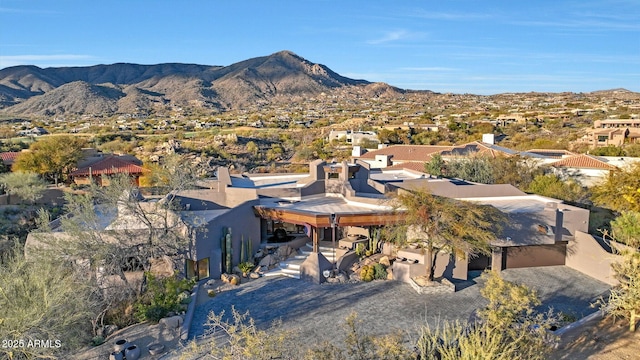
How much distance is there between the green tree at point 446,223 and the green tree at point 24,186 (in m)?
25.3

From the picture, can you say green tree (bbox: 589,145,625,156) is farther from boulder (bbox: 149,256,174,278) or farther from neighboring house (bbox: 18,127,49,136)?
neighboring house (bbox: 18,127,49,136)

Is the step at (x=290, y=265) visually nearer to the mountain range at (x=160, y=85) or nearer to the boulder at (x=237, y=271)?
A: the boulder at (x=237, y=271)

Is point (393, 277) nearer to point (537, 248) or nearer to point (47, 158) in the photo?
point (537, 248)

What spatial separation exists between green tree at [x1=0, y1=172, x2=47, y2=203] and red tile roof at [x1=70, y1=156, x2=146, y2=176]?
722cm

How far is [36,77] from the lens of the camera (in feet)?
475

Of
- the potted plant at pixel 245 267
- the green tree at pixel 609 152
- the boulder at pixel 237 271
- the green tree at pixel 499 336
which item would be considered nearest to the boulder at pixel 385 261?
the potted plant at pixel 245 267

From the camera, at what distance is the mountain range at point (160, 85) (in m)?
116

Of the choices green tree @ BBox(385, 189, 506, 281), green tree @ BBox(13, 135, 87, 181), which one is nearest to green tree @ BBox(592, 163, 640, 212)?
green tree @ BBox(385, 189, 506, 281)

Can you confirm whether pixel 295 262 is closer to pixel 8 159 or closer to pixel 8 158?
pixel 8 159

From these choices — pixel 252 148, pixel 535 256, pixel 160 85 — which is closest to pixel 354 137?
pixel 252 148

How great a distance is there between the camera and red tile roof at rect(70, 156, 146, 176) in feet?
123

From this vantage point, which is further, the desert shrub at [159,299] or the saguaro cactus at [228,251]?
the saguaro cactus at [228,251]

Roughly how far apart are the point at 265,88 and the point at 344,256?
125029 millimetres

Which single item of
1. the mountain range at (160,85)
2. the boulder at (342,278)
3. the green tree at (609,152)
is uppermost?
the mountain range at (160,85)
